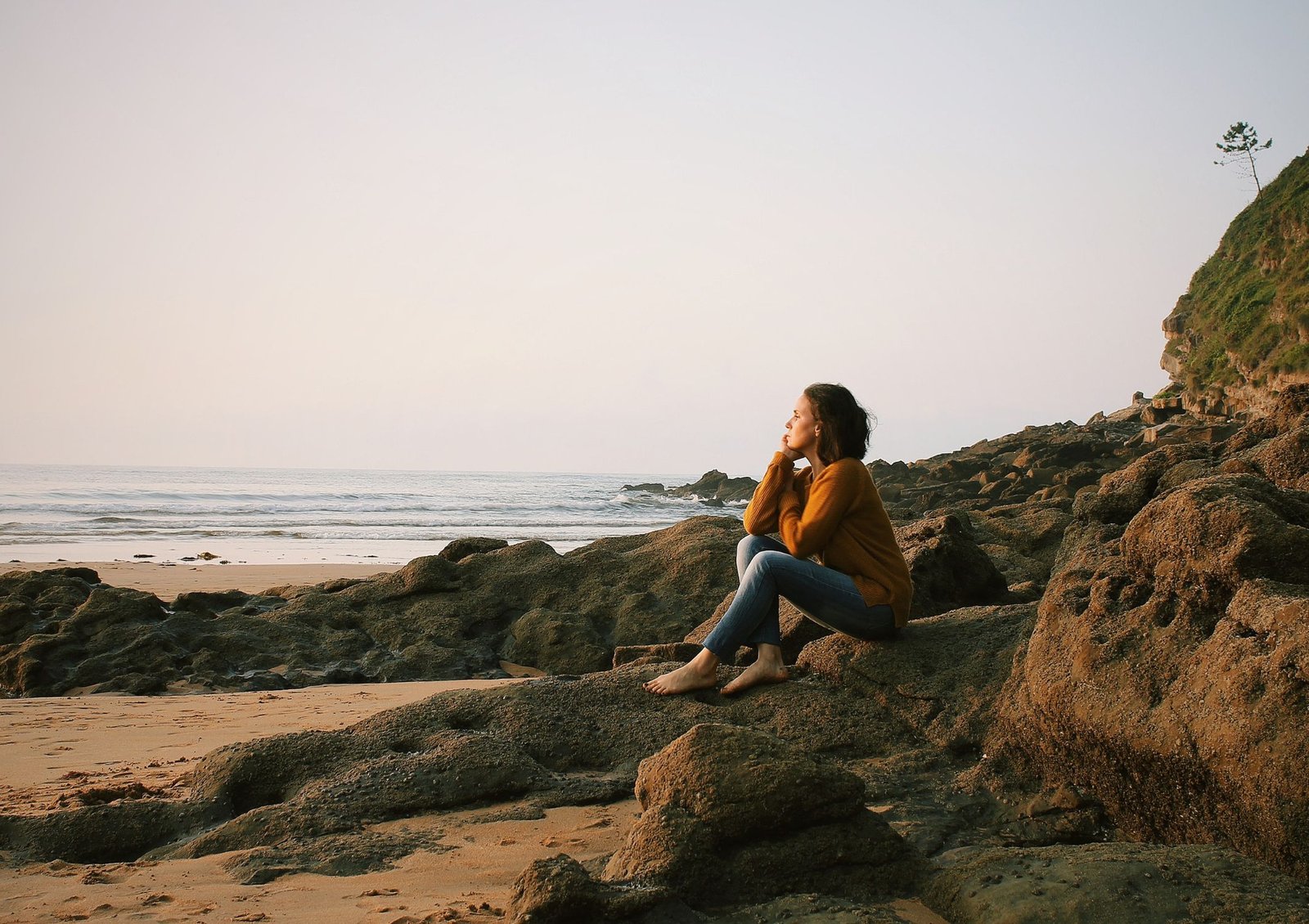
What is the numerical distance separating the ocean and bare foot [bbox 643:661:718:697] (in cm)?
Answer: 1572

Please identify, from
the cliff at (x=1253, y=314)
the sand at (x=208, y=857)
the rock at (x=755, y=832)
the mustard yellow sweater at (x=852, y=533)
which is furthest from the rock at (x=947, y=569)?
the cliff at (x=1253, y=314)

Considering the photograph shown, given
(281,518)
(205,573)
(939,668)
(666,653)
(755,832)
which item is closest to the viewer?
(755,832)

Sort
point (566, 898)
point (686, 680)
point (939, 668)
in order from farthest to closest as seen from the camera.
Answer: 1. point (686, 680)
2. point (939, 668)
3. point (566, 898)

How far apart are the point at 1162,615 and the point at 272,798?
3660mm

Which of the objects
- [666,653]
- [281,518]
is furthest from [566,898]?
[281,518]

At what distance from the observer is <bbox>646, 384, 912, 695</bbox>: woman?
468cm

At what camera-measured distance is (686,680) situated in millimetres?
4762

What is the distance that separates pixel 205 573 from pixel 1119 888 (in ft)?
51.0

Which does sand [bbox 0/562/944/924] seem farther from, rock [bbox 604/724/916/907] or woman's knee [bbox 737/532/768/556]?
woman's knee [bbox 737/532/768/556]

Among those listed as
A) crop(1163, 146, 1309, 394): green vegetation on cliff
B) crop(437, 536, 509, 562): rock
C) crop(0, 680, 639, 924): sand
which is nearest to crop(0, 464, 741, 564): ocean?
crop(437, 536, 509, 562): rock

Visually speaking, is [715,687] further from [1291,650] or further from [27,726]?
[27,726]

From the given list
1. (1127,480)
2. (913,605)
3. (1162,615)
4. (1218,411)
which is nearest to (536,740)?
(913,605)

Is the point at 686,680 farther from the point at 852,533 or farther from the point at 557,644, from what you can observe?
the point at 557,644

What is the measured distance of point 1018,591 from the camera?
243 inches
